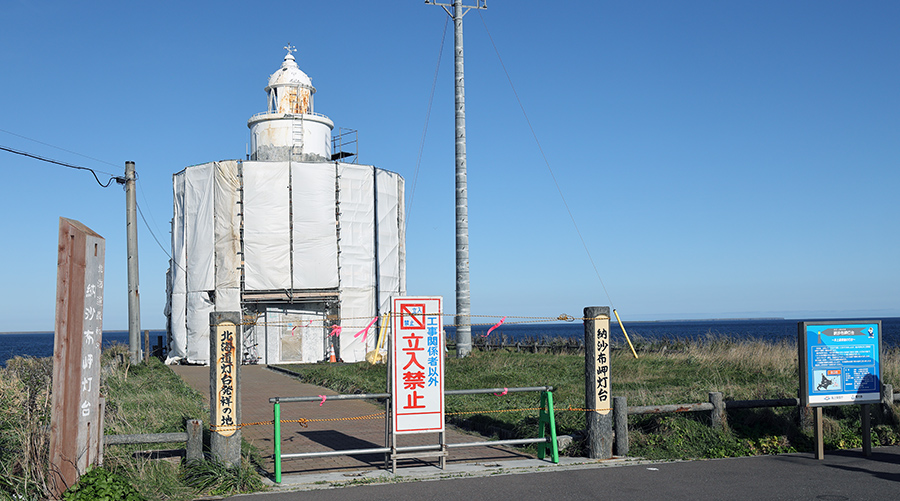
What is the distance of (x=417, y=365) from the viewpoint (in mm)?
9758

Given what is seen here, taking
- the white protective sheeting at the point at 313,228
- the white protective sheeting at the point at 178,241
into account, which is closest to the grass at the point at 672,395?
the white protective sheeting at the point at 313,228

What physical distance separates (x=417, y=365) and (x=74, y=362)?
4.13 m

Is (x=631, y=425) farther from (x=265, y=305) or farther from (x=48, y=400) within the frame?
(x=265, y=305)

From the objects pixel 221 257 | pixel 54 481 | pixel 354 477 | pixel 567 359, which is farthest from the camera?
pixel 221 257

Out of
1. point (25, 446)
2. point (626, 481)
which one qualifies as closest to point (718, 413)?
point (626, 481)

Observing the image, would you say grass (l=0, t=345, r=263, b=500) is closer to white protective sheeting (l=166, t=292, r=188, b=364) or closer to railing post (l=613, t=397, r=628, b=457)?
railing post (l=613, t=397, r=628, b=457)

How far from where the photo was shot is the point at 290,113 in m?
33.8

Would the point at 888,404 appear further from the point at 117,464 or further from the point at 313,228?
the point at 313,228

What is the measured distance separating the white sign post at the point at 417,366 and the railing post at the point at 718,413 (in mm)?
4058

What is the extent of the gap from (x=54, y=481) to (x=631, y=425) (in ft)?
25.2

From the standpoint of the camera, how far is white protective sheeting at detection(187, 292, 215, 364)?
30594mm

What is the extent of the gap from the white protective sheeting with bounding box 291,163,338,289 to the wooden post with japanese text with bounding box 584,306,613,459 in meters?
21.8

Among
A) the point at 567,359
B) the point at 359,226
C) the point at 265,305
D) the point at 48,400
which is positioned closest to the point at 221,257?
the point at 265,305

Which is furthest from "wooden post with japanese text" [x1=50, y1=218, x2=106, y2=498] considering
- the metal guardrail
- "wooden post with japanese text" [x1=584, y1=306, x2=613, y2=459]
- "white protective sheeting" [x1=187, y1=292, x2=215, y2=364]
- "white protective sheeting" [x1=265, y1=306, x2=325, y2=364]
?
"white protective sheeting" [x1=187, y1=292, x2=215, y2=364]
